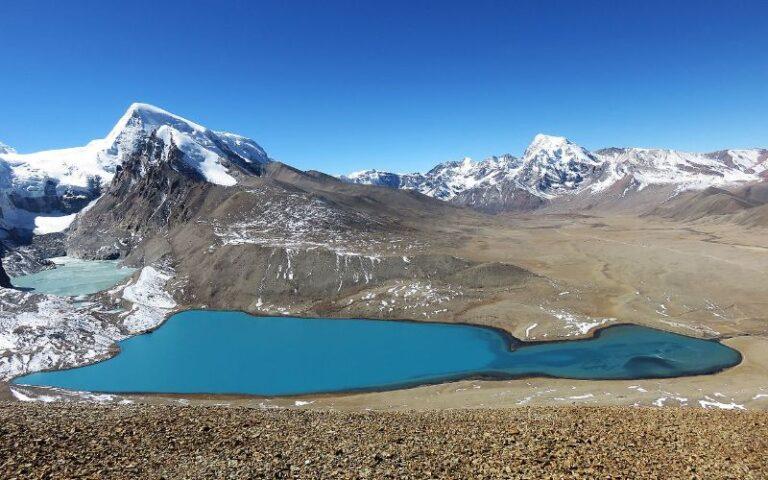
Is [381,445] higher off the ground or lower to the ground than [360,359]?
higher

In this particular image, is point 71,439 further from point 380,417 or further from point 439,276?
point 439,276

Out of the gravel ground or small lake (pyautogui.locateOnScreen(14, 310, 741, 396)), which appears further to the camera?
small lake (pyautogui.locateOnScreen(14, 310, 741, 396))

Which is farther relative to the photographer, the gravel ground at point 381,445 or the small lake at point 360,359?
the small lake at point 360,359

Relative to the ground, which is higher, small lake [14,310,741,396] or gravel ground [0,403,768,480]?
gravel ground [0,403,768,480]

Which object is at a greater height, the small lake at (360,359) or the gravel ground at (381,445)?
the gravel ground at (381,445)
